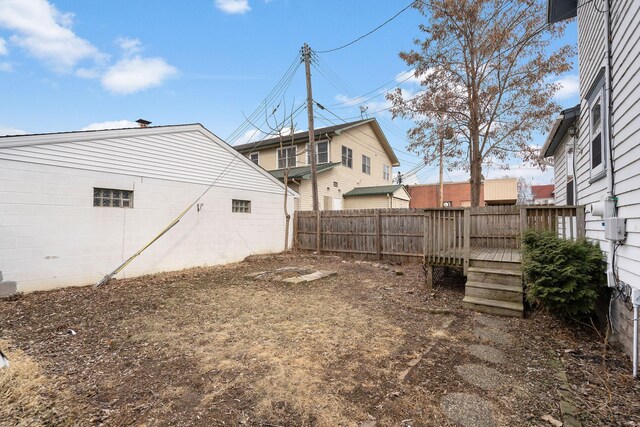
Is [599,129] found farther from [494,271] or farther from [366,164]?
[366,164]

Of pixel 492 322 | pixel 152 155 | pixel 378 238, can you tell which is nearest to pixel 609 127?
pixel 492 322

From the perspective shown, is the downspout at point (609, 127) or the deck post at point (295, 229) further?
the deck post at point (295, 229)

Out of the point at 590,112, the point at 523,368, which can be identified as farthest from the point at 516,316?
the point at 590,112

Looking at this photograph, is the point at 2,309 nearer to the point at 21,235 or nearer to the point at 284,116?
the point at 21,235

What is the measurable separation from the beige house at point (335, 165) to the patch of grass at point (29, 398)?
39.8ft

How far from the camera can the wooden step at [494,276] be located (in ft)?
16.2

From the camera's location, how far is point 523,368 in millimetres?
3008

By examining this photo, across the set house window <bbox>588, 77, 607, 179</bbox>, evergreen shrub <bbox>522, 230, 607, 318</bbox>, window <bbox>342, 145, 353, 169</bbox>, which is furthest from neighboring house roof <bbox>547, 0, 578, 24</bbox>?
window <bbox>342, 145, 353, 169</bbox>

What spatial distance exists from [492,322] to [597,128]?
330 cm

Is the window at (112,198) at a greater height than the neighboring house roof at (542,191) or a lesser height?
lesser

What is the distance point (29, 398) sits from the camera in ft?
7.99

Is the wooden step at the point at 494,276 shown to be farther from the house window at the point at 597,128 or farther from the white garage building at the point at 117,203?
the white garage building at the point at 117,203

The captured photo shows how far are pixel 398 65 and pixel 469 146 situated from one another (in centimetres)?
470

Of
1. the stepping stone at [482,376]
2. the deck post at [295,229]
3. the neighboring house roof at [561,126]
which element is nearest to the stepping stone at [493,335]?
the stepping stone at [482,376]
